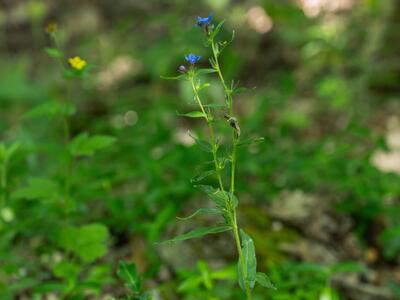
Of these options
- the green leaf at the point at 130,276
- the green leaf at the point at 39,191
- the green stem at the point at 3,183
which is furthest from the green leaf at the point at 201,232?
the green stem at the point at 3,183

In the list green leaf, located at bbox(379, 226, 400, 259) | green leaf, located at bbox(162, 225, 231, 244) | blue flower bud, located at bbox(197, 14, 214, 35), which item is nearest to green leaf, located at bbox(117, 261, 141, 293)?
green leaf, located at bbox(162, 225, 231, 244)

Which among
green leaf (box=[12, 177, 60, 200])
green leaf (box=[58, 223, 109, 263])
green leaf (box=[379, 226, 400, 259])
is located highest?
green leaf (box=[12, 177, 60, 200])

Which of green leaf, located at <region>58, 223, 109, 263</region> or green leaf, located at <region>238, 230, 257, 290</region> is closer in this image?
green leaf, located at <region>238, 230, 257, 290</region>

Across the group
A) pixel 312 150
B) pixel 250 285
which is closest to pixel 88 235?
pixel 250 285

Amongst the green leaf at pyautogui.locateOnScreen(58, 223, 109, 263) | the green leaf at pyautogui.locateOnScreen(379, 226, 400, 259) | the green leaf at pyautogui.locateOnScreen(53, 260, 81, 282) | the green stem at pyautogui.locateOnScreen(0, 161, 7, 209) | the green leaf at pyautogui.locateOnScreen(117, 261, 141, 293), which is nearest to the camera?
the green leaf at pyautogui.locateOnScreen(117, 261, 141, 293)

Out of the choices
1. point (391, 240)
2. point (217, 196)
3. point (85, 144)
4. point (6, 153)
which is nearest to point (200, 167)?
point (217, 196)

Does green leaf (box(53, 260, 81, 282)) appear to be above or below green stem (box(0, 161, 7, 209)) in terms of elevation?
below

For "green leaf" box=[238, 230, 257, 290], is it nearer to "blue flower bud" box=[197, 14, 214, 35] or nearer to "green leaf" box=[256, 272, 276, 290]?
"green leaf" box=[256, 272, 276, 290]

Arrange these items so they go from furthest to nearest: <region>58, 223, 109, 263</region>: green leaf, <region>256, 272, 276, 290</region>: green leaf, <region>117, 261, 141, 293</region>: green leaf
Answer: <region>58, 223, 109, 263</region>: green leaf
<region>117, 261, 141, 293</region>: green leaf
<region>256, 272, 276, 290</region>: green leaf
